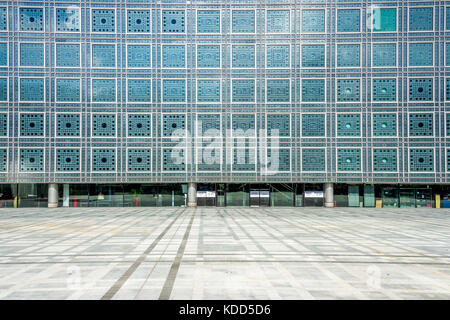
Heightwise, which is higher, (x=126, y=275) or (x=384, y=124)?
(x=384, y=124)

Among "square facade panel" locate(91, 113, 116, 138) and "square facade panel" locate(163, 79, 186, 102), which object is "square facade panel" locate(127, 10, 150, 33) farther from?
"square facade panel" locate(91, 113, 116, 138)

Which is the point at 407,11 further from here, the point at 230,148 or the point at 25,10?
the point at 25,10

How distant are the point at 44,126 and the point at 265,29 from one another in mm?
32848

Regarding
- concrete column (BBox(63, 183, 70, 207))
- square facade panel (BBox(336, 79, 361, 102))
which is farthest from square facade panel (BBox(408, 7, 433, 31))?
concrete column (BBox(63, 183, 70, 207))

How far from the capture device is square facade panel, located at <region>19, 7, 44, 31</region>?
40.3m

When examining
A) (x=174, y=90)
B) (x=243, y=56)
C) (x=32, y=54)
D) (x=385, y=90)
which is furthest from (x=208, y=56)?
(x=385, y=90)

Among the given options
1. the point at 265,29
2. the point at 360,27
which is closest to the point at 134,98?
the point at 265,29

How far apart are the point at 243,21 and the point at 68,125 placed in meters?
27.9

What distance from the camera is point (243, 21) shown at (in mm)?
41375

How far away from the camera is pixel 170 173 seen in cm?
4069

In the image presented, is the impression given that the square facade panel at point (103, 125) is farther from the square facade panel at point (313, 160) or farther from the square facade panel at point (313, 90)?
the square facade panel at point (313, 90)

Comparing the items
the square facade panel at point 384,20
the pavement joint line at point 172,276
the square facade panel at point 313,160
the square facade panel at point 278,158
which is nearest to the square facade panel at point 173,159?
the square facade panel at point 278,158

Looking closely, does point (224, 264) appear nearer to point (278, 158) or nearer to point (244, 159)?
point (244, 159)

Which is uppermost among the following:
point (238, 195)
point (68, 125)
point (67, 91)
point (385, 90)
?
point (385, 90)
